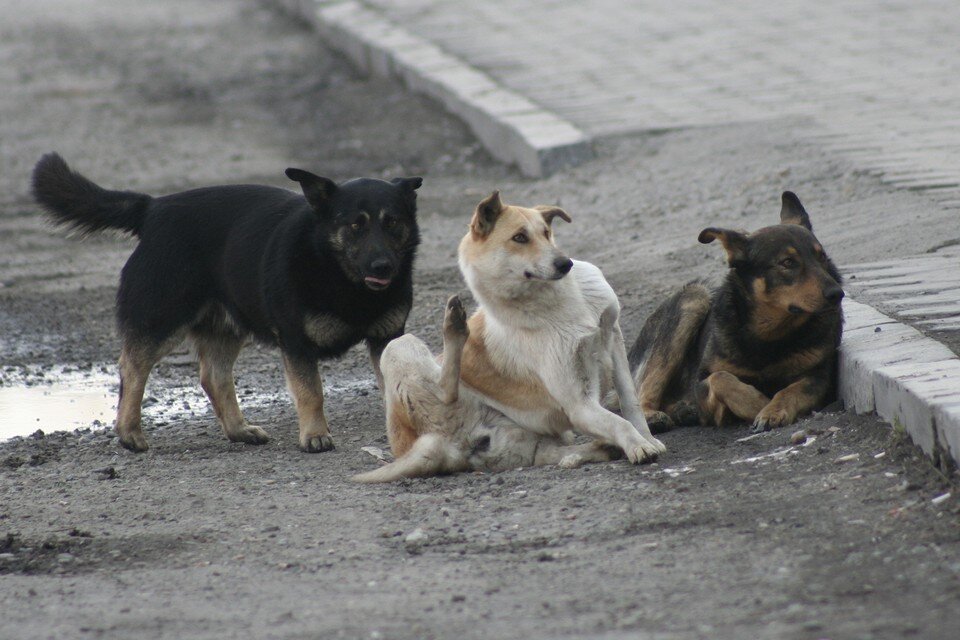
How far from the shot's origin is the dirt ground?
3992mm

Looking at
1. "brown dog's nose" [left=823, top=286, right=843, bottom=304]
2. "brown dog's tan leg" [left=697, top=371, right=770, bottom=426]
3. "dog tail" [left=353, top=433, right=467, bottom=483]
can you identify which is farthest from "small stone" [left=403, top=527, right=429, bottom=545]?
"brown dog's nose" [left=823, top=286, right=843, bottom=304]

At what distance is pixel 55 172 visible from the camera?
7.38 metres

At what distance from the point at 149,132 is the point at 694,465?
10.9 metres

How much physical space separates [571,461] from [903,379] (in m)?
1.42

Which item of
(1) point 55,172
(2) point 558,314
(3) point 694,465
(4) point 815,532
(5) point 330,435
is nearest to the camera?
(4) point 815,532

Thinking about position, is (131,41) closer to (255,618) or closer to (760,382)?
(760,382)

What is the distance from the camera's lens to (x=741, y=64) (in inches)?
531

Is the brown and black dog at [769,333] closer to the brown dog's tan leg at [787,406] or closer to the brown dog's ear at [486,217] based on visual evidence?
the brown dog's tan leg at [787,406]

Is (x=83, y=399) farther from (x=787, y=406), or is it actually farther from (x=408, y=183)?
(x=787, y=406)

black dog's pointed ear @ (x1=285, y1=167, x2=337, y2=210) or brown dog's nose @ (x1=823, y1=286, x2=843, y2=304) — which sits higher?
black dog's pointed ear @ (x1=285, y1=167, x2=337, y2=210)

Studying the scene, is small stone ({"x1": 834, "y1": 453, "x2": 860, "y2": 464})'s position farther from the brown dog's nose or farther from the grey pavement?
the brown dog's nose

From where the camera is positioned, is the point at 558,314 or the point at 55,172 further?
the point at 55,172

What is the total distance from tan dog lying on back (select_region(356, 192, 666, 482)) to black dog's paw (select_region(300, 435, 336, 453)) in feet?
2.03

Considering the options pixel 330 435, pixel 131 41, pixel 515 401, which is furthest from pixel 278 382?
pixel 131 41
